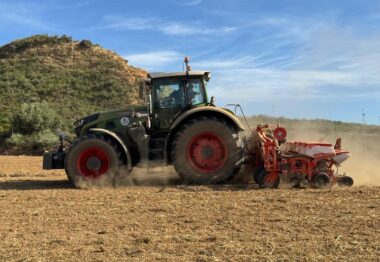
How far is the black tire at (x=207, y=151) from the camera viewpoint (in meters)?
9.36

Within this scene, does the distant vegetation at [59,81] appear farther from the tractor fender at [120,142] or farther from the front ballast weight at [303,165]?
the front ballast weight at [303,165]

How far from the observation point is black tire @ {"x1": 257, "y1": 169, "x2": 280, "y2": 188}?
345 inches

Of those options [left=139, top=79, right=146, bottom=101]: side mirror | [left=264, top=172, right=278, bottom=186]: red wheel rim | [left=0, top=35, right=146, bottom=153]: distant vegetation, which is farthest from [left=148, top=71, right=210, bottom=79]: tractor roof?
[left=0, top=35, right=146, bottom=153]: distant vegetation

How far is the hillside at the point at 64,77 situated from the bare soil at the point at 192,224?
27342 mm

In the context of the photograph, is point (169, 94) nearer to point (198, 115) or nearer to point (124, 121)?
point (198, 115)

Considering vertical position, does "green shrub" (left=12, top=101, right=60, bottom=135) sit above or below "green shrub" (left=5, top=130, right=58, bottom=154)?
above

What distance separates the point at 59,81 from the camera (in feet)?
147

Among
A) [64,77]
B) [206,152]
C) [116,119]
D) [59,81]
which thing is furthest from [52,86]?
[206,152]

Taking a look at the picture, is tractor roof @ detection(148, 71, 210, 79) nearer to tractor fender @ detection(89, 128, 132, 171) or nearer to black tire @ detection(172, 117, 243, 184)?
black tire @ detection(172, 117, 243, 184)

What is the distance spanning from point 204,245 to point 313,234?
4.22 feet

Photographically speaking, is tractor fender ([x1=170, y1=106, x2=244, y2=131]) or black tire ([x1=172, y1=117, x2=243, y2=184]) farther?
tractor fender ([x1=170, y1=106, x2=244, y2=131])

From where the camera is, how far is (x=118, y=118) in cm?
1008

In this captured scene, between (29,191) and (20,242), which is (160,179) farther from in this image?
(20,242)

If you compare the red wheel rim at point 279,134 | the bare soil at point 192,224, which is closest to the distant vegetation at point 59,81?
the red wheel rim at point 279,134
